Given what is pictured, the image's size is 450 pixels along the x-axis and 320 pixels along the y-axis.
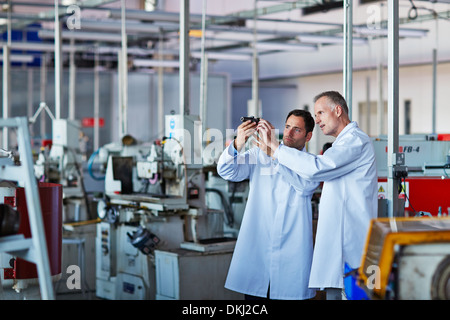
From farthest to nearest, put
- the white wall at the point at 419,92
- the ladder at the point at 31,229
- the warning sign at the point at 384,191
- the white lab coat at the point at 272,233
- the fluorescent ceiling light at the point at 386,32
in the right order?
1. the white wall at the point at 419,92
2. the fluorescent ceiling light at the point at 386,32
3. the warning sign at the point at 384,191
4. the white lab coat at the point at 272,233
5. the ladder at the point at 31,229

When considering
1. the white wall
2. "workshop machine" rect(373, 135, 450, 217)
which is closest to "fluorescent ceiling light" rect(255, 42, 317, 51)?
the white wall

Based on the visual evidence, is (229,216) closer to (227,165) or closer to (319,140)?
(319,140)

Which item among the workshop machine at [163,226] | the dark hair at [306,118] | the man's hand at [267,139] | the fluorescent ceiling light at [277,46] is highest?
the fluorescent ceiling light at [277,46]

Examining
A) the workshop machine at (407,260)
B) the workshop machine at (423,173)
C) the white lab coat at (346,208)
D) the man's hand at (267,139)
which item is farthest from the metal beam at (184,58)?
the workshop machine at (407,260)

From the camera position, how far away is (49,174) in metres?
6.29

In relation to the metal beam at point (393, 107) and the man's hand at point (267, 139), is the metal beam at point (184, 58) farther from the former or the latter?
the man's hand at point (267, 139)

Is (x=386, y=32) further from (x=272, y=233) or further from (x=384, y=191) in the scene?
(x=272, y=233)

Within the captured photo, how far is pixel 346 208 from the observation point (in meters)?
2.76

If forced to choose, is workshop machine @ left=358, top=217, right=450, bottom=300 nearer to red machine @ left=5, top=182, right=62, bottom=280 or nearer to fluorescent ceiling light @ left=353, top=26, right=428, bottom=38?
red machine @ left=5, top=182, right=62, bottom=280

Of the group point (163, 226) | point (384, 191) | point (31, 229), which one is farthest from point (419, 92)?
point (31, 229)

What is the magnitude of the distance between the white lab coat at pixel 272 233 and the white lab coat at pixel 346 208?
379 mm

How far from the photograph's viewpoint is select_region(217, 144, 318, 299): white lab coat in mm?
3160

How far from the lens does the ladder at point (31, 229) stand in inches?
77.5

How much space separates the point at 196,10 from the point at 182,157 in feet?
30.3
